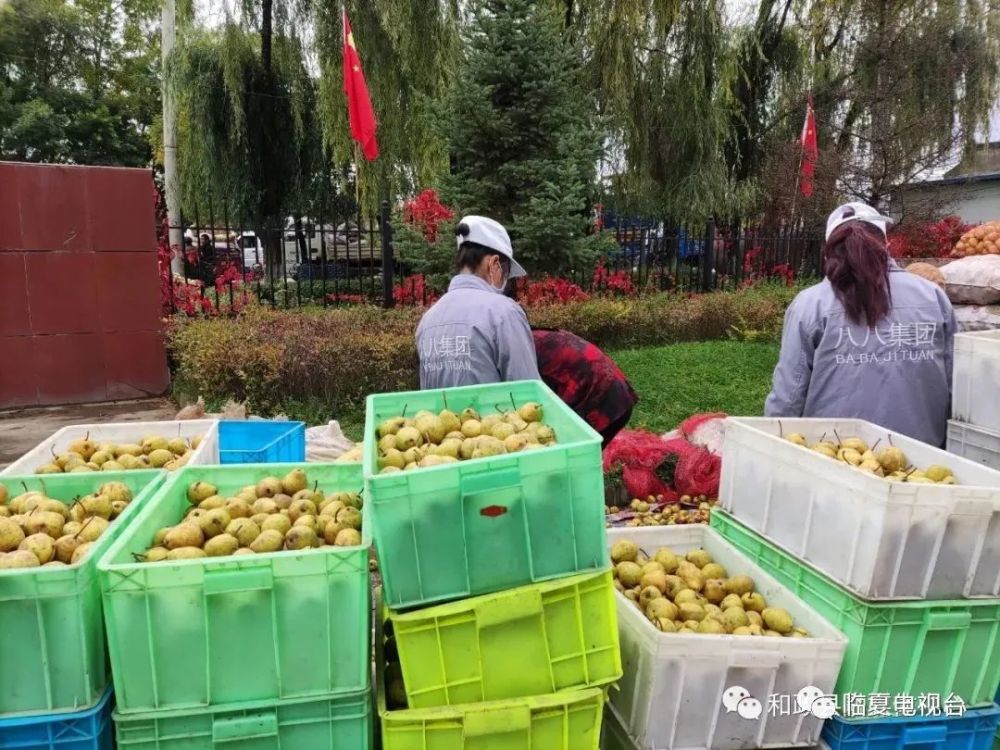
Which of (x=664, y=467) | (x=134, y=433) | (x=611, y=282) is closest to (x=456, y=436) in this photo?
(x=134, y=433)

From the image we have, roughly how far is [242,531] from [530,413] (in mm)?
1013

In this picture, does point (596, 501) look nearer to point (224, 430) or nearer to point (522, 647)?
point (522, 647)

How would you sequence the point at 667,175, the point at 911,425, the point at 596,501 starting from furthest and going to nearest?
the point at 667,175, the point at 911,425, the point at 596,501

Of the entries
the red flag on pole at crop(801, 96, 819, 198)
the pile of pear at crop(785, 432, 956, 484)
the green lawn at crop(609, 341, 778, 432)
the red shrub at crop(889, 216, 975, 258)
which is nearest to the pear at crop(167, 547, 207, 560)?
the pile of pear at crop(785, 432, 956, 484)

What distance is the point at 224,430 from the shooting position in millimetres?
3902

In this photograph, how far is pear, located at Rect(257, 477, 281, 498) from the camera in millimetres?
2496

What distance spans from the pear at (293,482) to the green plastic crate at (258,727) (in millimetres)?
829

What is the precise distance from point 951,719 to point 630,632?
102 centimetres

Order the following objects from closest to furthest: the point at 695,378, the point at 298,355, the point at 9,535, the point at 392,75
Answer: the point at 9,535, the point at 298,355, the point at 695,378, the point at 392,75

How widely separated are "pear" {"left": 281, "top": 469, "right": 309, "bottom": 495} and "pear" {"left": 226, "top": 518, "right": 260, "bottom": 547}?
1.13ft

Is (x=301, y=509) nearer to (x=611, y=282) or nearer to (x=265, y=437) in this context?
(x=265, y=437)

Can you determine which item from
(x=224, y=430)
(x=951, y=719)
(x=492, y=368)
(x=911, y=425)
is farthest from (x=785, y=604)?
(x=224, y=430)

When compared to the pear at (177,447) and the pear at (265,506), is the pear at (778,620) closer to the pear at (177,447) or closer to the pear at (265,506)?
the pear at (265,506)

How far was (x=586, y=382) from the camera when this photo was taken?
4.09 m
